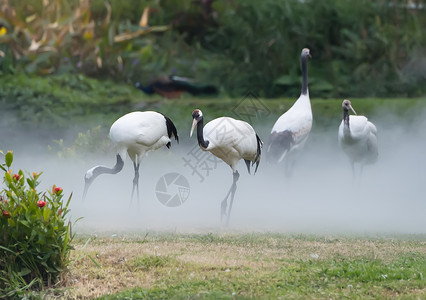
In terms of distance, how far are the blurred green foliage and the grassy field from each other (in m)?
7.82

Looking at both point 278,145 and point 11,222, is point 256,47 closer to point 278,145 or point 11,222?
point 278,145

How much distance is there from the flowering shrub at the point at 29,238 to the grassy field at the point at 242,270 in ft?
0.62

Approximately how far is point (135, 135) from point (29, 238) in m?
3.27

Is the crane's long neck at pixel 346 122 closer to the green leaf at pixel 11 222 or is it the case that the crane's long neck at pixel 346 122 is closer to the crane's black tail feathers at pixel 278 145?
the crane's black tail feathers at pixel 278 145

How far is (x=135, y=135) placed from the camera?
885cm

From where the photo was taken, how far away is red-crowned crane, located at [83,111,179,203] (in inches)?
349

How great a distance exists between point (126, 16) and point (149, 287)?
36.7 ft

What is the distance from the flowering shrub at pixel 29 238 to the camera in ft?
18.6

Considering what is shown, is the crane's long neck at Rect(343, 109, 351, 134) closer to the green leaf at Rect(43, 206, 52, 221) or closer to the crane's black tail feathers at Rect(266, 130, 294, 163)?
the crane's black tail feathers at Rect(266, 130, 294, 163)

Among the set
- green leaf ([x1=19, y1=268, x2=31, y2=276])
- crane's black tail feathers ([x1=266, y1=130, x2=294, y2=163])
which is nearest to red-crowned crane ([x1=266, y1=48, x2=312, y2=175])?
crane's black tail feathers ([x1=266, y1=130, x2=294, y2=163])

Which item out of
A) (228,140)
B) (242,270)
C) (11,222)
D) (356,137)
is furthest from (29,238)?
(356,137)

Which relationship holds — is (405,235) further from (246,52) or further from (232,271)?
(246,52)

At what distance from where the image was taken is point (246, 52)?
1506cm

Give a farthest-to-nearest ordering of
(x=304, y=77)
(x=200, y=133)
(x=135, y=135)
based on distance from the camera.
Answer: (x=304, y=77) → (x=135, y=135) → (x=200, y=133)
